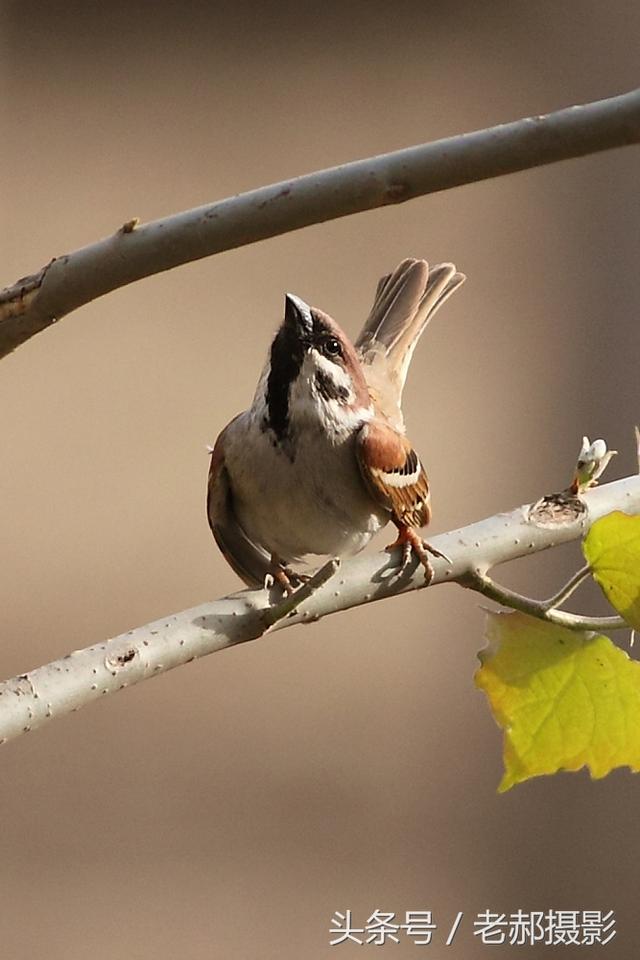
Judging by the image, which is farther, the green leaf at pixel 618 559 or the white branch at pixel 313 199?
the green leaf at pixel 618 559

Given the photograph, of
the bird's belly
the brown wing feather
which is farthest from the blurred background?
the brown wing feather

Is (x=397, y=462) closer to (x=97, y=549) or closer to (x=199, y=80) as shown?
(x=97, y=549)

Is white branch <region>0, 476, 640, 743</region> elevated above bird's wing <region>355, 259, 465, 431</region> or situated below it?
below

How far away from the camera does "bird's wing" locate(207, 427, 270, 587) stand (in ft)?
7.67

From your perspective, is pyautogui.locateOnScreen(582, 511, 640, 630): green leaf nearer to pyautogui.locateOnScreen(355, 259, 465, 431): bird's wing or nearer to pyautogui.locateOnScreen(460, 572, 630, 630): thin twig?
pyautogui.locateOnScreen(460, 572, 630, 630): thin twig

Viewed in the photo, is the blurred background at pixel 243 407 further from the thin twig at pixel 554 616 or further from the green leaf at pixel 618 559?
the green leaf at pixel 618 559

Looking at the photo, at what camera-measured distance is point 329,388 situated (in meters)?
2.29

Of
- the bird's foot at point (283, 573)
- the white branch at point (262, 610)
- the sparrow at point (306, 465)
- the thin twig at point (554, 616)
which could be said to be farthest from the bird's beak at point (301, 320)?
the thin twig at point (554, 616)

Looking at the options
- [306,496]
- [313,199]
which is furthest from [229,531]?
[313,199]

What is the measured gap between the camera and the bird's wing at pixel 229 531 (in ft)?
7.67

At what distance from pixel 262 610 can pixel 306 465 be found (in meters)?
0.90

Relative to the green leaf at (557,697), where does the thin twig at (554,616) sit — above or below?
above

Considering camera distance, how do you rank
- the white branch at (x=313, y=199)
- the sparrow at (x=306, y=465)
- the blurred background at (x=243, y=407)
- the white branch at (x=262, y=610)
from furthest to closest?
the blurred background at (x=243, y=407) → the sparrow at (x=306, y=465) → the white branch at (x=262, y=610) → the white branch at (x=313, y=199)

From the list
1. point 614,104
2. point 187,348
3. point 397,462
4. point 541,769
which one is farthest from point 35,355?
point 614,104
